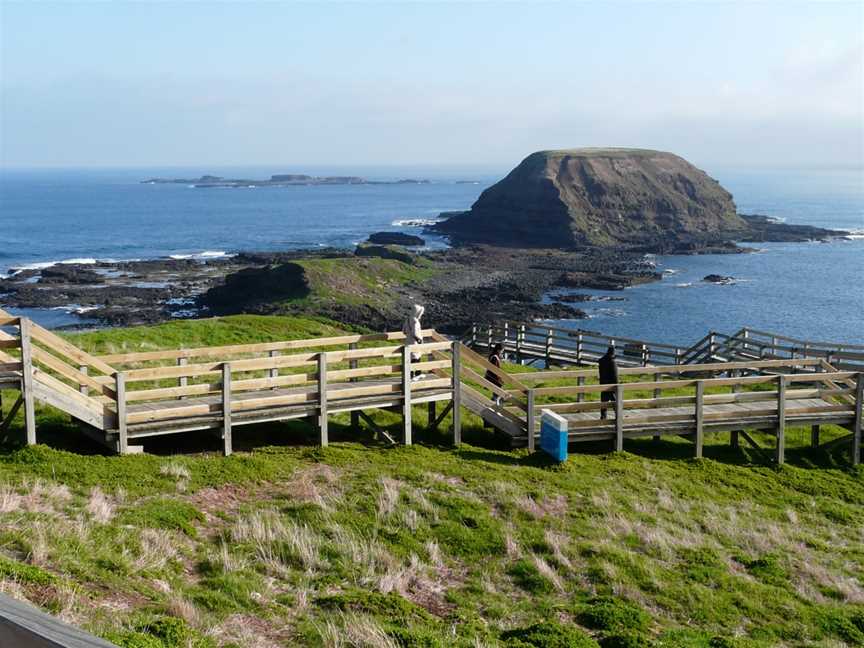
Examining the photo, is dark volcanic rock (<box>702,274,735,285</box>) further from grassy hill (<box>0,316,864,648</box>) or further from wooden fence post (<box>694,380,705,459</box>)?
wooden fence post (<box>694,380,705,459</box>)

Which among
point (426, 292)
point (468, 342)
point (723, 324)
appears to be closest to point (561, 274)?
point (426, 292)

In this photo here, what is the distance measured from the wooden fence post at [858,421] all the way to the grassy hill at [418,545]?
869 millimetres

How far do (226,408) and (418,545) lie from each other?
4871 millimetres

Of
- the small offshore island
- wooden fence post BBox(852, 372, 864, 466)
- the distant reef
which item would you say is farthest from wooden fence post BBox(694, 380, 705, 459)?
the distant reef

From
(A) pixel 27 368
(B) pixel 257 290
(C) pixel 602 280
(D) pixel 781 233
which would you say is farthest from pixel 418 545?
(D) pixel 781 233

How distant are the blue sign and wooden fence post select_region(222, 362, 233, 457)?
6.27 m

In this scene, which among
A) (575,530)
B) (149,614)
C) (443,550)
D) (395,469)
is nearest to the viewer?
(149,614)

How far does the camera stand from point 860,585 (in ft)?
45.2

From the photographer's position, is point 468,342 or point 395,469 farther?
point 468,342

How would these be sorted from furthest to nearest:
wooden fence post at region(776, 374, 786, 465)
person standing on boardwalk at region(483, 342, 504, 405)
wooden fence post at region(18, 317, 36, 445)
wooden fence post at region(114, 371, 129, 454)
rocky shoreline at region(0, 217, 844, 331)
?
rocky shoreline at region(0, 217, 844, 331), person standing on boardwalk at region(483, 342, 504, 405), wooden fence post at region(776, 374, 786, 465), wooden fence post at region(114, 371, 129, 454), wooden fence post at region(18, 317, 36, 445)

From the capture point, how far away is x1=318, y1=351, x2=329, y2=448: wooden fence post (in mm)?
17062

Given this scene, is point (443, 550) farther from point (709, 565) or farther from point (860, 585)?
point (860, 585)

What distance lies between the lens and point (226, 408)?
16250mm

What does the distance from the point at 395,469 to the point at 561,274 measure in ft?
263
